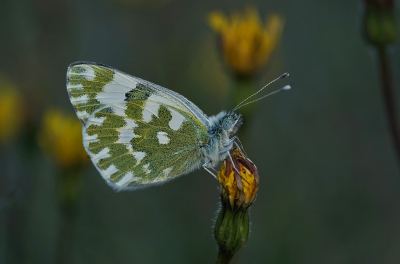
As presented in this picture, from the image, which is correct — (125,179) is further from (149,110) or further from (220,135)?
(220,135)

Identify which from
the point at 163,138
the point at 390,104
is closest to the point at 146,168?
the point at 163,138

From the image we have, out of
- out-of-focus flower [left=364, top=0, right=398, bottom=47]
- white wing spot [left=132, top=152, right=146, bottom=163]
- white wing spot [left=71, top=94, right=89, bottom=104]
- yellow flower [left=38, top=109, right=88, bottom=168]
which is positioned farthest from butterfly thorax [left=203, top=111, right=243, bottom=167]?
yellow flower [left=38, top=109, right=88, bottom=168]

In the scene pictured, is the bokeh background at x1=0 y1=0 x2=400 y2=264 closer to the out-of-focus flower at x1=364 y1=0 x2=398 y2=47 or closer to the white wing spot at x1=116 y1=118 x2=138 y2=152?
the out-of-focus flower at x1=364 y1=0 x2=398 y2=47

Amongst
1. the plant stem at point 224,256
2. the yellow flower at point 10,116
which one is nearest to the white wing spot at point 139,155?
the plant stem at point 224,256

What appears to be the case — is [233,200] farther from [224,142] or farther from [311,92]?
[311,92]

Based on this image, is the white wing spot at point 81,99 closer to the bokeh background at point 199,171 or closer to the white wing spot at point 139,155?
the white wing spot at point 139,155

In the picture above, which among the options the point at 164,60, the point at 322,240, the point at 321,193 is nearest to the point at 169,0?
the point at 164,60
